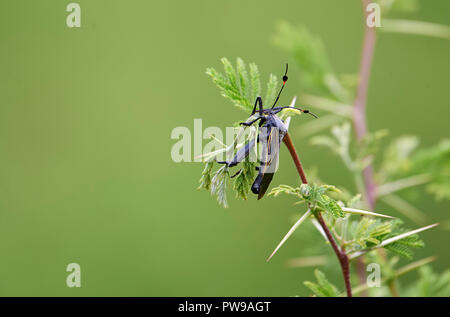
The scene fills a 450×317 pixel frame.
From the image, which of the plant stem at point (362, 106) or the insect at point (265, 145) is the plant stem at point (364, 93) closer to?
the plant stem at point (362, 106)

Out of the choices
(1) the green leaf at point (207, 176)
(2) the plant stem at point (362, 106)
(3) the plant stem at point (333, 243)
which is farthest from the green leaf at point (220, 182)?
(2) the plant stem at point (362, 106)

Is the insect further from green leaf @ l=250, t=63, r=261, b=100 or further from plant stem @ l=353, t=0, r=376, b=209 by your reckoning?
plant stem @ l=353, t=0, r=376, b=209

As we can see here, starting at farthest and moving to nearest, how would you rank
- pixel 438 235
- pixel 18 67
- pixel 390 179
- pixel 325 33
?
pixel 18 67
pixel 325 33
pixel 438 235
pixel 390 179

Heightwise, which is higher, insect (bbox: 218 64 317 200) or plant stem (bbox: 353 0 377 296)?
plant stem (bbox: 353 0 377 296)

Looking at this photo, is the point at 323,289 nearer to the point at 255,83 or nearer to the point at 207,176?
the point at 207,176

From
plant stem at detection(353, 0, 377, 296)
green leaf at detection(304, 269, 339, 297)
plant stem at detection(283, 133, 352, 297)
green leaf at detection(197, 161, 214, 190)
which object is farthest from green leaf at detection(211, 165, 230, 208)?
plant stem at detection(353, 0, 377, 296)

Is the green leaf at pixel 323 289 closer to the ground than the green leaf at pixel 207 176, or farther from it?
closer to the ground

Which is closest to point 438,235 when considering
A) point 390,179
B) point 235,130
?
point 390,179

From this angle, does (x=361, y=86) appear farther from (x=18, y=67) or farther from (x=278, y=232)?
(x=18, y=67)
